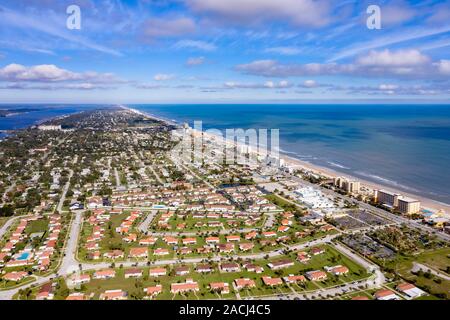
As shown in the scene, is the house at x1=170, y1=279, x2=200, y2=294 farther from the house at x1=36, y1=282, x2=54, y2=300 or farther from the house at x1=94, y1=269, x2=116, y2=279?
the house at x1=36, y1=282, x2=54, y2=300

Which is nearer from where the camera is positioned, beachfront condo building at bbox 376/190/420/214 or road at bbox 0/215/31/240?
road at bbox 0/215/31/240

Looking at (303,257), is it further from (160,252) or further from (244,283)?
(160,252)

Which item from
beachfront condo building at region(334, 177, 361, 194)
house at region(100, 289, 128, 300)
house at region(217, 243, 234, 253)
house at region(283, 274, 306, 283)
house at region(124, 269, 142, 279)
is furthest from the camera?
beachfront condo building at region(334, 177, 361, 194)

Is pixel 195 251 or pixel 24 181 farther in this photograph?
pixel 24 181

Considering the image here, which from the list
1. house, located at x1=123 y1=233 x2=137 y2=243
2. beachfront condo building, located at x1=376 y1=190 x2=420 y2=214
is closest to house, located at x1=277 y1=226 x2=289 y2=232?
house, located at x1=123 y1=233 x2=137 y2=243

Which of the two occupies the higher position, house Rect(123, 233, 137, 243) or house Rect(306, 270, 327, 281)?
house Rect(123, 233, 137, 243)
